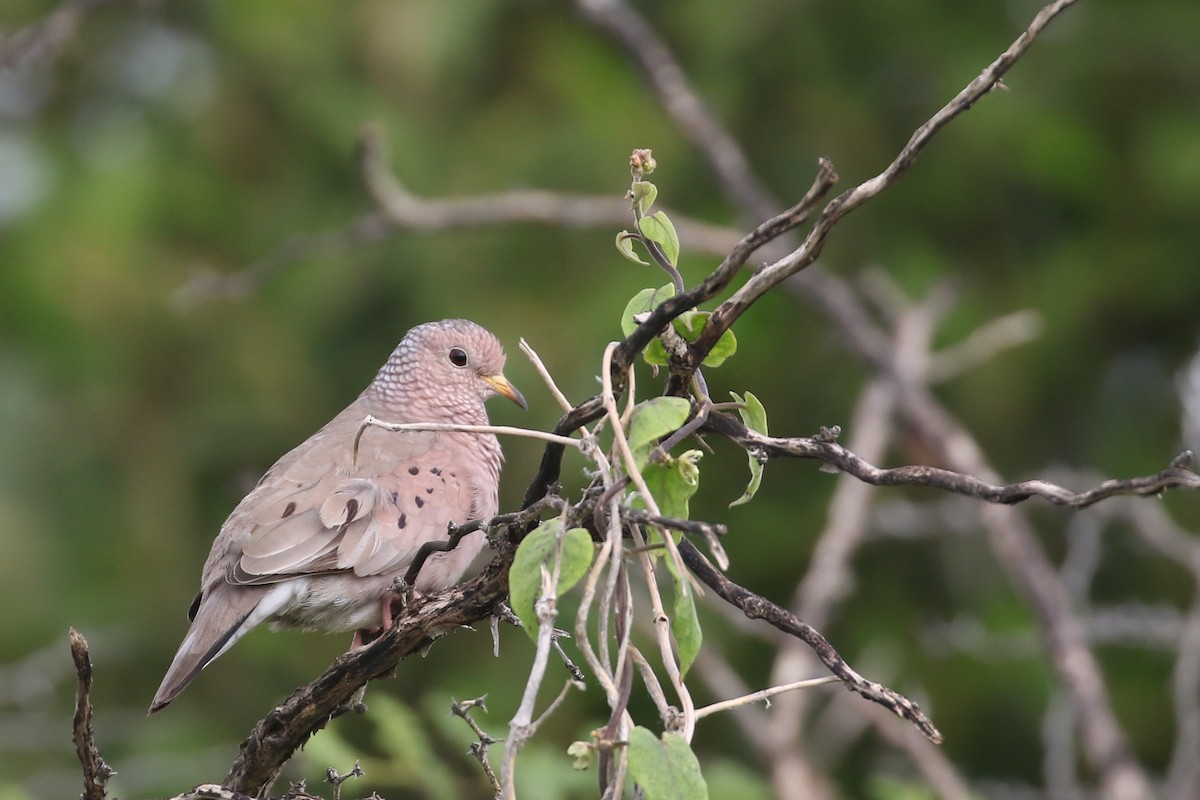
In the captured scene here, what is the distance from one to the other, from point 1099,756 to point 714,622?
3.50 metres

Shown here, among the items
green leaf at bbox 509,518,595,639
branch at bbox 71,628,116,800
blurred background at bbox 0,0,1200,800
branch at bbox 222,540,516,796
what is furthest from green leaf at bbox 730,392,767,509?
blurred background at bbox 0,0,1200,800

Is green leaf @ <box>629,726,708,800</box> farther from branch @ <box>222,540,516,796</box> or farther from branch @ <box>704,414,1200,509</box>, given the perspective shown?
branch @ <box>222,540,516,796</box>

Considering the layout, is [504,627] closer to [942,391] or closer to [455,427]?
[942,391]

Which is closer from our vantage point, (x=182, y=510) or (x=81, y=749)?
(x=81, y=749)

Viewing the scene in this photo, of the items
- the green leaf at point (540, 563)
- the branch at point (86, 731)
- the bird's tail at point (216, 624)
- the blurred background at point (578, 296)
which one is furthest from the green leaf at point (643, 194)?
the blurred background at point (578, 296)

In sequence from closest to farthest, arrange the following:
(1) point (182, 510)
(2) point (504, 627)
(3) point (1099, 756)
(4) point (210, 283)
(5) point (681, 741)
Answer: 1. (5) point (681, 741)
2. (3) point (1099, 756)
3. (4) point (210, 283)
4. (2) point (504, 627)
5. (1) point (182, 510)

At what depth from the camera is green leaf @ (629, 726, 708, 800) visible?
1849 mm

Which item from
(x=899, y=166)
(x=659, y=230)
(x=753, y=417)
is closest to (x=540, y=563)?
(x=753, y=417)

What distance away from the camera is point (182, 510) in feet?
28.7

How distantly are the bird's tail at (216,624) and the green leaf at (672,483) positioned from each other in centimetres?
169

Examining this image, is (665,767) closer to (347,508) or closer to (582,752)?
(582,752)

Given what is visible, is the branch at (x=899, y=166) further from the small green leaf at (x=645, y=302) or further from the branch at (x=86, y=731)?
the branch at (x=86, y=731)

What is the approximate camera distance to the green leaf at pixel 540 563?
78.2 inches

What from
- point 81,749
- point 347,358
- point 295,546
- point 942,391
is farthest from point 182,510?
point 81,749
